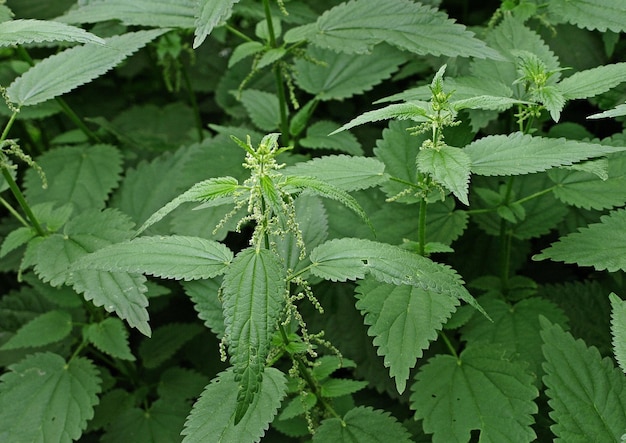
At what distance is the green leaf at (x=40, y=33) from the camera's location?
1885mm

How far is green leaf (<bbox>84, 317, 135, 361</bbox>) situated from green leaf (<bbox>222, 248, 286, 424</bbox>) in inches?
38.0

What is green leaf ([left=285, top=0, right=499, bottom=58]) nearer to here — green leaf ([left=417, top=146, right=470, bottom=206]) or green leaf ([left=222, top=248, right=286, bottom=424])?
green leaf ([left=417, top=146, right=470, bottom=206])

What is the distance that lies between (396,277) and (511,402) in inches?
26.4

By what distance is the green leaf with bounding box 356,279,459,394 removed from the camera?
6.12 feet

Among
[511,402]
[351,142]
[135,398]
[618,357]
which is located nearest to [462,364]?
[511,402]

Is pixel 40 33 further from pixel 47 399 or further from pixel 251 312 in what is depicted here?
pixel 47 399

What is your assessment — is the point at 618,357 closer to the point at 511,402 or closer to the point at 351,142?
the point at 511,402

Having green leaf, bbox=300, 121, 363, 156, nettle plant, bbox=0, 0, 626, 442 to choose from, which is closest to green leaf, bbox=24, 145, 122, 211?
nettle plant, bbox=0, 0, 626, 442

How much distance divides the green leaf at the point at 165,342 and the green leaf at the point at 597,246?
5.09ft

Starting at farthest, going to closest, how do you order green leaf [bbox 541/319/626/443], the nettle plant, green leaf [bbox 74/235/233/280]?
green leaf [bbox 541/319/626/443]
the nettle plant
green leaf [bbox 74/235/233/280]

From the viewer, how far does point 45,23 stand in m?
1.99

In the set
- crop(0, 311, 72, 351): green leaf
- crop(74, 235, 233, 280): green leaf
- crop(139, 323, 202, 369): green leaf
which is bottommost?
Answer: crop(139, 323, 202, 369): green leaf

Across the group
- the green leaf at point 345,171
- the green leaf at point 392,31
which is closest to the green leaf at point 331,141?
the green leaf at point 392,31

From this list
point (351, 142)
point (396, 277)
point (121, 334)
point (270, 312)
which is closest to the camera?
point (270, 312)
